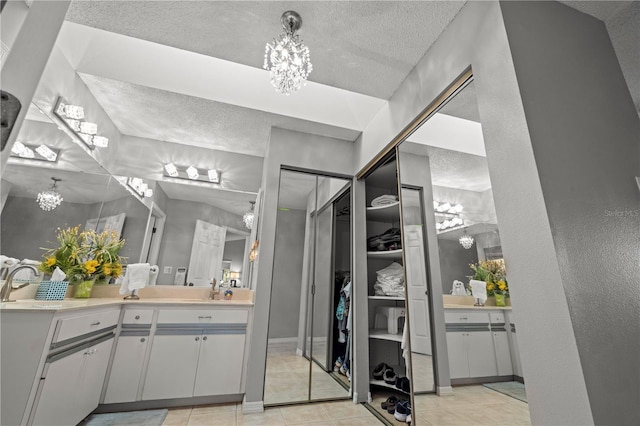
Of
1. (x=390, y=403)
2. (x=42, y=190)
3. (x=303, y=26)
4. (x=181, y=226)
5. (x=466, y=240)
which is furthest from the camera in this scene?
(x=181, y=226)

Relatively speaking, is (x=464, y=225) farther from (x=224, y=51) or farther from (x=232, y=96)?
(x=232, y=96)

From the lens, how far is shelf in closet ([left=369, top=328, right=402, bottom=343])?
232 cm

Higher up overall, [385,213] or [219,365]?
[385,213]

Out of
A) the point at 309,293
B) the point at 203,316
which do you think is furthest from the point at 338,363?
the point at 203,316

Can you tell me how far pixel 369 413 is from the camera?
238 centimetres

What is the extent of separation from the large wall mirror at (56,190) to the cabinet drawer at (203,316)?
32.7 inches

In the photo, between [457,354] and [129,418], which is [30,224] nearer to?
[129,418]

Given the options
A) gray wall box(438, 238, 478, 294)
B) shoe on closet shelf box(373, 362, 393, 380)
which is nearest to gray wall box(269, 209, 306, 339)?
shoe on closet shelf box(373, 362, 393, 380)

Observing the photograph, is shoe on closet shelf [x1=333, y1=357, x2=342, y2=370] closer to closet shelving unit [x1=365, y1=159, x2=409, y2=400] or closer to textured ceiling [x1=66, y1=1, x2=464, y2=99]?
closet shelving unit [x1=365, y1=159, x2=409, y2=400]

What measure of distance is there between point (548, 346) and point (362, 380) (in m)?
2.06

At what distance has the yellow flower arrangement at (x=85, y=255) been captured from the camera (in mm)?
2168

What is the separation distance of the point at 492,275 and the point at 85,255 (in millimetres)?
3292

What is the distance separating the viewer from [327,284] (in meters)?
2.97

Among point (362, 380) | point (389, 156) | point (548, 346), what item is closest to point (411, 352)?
point (362, 380)
